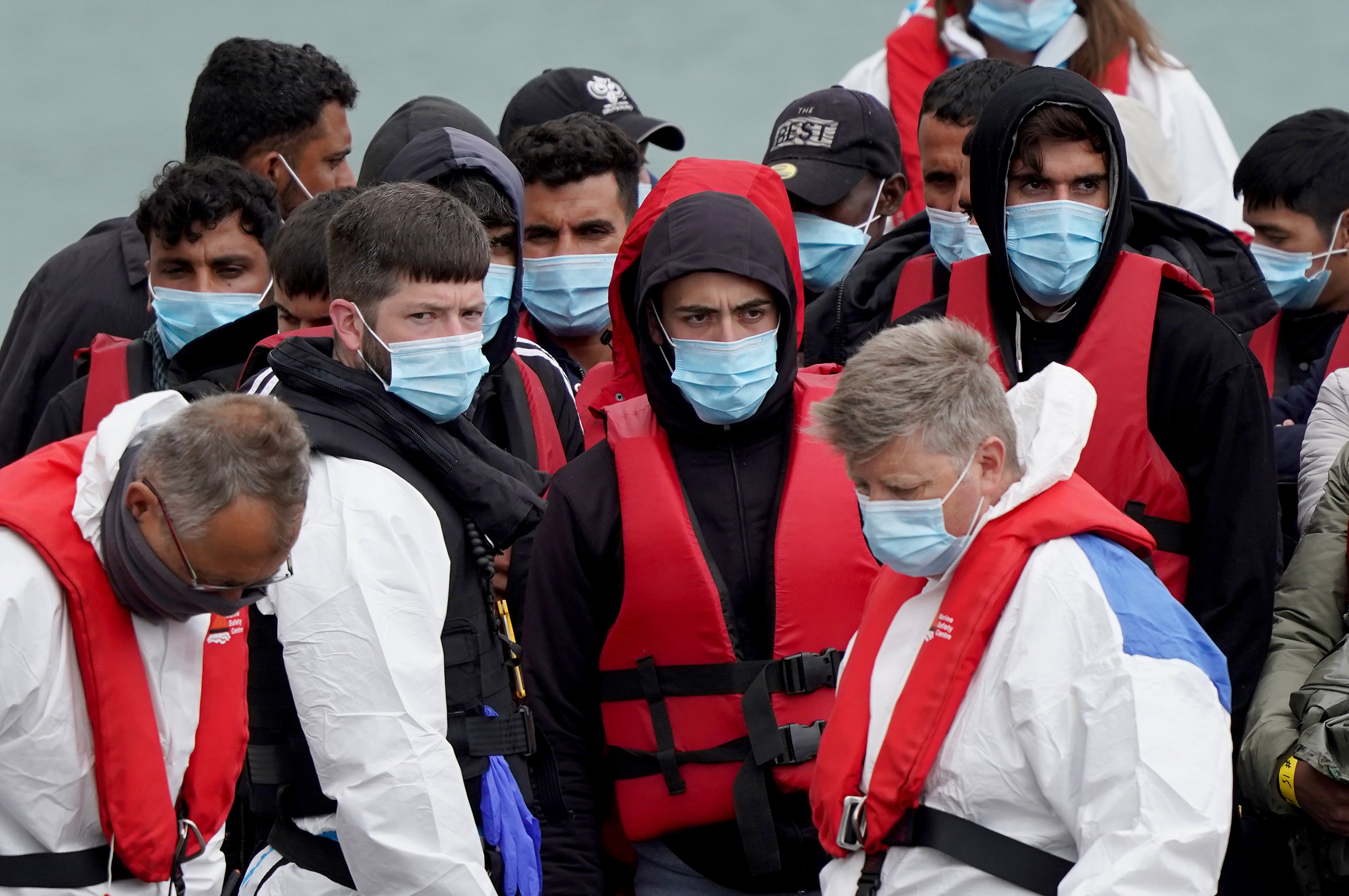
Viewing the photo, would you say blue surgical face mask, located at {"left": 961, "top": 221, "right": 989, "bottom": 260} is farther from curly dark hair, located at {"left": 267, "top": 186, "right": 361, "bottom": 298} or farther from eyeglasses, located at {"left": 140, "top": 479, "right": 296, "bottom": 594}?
eyeglasses, located at {"left": 140, "top": 479, "right": 296, "bottom": 594}

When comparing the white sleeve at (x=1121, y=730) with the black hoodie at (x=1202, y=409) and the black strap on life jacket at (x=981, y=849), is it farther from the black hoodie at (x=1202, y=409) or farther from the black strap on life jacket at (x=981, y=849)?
the black hoodie at (x=1202, y=409)

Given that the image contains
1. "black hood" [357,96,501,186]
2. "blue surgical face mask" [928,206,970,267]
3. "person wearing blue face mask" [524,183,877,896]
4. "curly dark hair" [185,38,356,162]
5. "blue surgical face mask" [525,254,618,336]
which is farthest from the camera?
"curly dark hair" [185,38,356,162]

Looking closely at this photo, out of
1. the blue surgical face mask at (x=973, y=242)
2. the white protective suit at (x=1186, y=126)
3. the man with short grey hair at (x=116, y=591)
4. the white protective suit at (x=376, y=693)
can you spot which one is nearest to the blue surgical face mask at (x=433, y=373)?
the white protective suit at (x=376, y=693)

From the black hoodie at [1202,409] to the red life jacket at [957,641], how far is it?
30.5 inches

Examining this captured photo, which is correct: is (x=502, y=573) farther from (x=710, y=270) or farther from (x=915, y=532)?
(x=915, y=532)

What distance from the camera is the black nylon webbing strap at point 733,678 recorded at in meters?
3.21

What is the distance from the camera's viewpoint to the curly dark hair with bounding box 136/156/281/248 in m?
4.23

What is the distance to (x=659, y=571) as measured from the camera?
10.8ft

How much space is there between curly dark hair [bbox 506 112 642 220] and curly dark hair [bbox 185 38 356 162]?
2.45 ft

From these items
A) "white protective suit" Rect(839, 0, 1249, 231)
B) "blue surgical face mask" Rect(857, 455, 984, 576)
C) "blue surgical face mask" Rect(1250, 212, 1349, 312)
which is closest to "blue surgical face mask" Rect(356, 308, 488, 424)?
"blue surgical face mask" Rect(857, 455, 984, 576)

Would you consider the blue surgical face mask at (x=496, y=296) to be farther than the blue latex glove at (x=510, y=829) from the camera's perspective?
Yes

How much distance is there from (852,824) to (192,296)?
2.43m

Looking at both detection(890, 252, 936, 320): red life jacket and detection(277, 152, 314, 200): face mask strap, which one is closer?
detection(890, 252, 936, 320): red life jacket

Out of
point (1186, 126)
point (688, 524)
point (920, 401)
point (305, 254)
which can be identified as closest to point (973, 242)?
point (688, 524)
